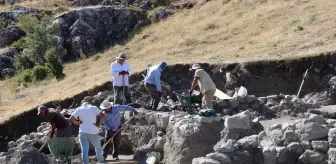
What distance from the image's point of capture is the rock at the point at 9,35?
4016 cm

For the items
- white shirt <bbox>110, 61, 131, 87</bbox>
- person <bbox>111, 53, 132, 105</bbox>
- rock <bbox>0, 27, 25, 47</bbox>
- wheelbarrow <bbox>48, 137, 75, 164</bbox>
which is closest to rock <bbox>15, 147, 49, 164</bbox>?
wheelbarrow <bbox>48, 137, 75, 164</bbox>

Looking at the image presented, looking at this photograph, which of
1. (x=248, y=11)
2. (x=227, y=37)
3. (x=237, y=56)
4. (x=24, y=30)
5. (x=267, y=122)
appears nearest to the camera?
(x=267, y=122)

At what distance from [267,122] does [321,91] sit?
4.24 m

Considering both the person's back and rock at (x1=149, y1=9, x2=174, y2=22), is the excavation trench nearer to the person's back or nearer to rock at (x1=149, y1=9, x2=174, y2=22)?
the person's back

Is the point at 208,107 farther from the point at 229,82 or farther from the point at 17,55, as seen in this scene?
the point at 17,55

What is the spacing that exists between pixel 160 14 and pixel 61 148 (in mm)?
25374

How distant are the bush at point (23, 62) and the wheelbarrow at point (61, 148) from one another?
23.4 metres

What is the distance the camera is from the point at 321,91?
717 inches

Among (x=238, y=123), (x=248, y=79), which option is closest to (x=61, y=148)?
(x=238, y=123)

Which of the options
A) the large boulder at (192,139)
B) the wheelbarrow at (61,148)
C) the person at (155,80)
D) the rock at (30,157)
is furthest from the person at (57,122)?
the person at (155,80)

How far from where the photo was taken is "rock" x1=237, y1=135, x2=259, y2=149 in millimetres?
12758

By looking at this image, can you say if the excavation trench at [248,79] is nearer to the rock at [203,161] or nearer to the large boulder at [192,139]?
the large boulder at [192,139]

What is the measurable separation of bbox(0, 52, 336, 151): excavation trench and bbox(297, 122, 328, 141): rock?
6.14 meters

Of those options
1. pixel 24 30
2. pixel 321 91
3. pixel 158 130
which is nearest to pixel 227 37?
pixel 321 91
